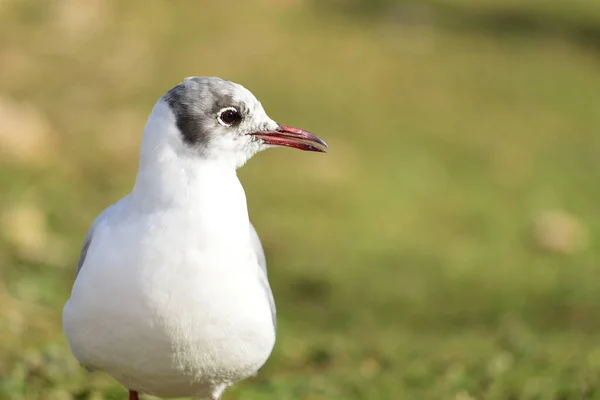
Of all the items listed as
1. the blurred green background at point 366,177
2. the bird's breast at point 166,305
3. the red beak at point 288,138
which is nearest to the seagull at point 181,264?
the bird's breast at point 166,305

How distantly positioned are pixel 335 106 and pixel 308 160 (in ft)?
6.04

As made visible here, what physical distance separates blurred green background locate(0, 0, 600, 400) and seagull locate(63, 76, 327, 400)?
4.52 ft

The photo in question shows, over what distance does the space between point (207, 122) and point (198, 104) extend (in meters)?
0.09

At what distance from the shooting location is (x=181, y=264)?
4.12 meters

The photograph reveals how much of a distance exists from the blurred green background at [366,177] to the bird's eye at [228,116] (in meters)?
2.00

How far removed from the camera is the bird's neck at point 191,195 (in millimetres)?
4180

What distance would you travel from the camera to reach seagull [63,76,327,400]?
412 cm

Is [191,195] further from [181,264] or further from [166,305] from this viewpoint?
[166,305]

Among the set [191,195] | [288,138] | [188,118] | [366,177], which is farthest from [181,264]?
[366,177]

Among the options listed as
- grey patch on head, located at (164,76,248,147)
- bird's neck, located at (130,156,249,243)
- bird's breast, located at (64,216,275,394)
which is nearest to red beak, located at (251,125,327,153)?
grey patch on head, located at (164,76,248,147)

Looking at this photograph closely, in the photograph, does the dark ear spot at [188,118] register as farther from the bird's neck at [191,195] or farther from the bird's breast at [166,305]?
the bird's breast at [166,305]

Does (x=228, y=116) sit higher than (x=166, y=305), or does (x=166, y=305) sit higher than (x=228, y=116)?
(x=228, y=116)

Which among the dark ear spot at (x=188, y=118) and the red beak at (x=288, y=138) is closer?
the dark ear spot at (x=188, y=118)

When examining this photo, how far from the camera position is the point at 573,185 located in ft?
39.5
